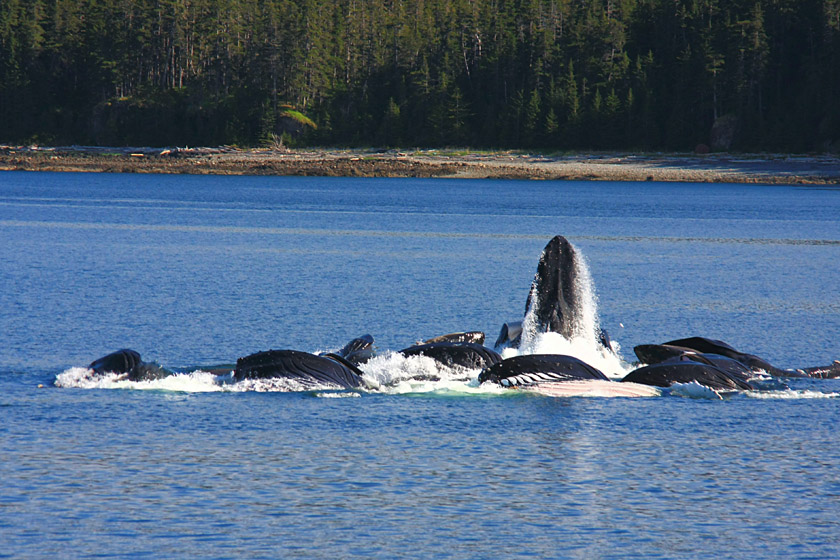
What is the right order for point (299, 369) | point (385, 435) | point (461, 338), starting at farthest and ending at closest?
1. point (461, 338)
2. point (299, 369)
3. point (385, 435)

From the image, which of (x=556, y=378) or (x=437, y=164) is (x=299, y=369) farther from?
(x=437, y=164)

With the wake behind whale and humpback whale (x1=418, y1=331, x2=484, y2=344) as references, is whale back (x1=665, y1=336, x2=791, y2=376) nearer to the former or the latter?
the wake behind whale

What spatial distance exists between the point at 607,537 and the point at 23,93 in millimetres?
176616

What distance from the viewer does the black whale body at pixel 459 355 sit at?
20.4 meters

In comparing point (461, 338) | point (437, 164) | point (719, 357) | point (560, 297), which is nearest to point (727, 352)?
point (719, 357)

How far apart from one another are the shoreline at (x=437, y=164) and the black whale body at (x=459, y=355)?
103 meters

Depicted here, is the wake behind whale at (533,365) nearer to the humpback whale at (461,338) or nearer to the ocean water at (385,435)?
the ocean water at (385,435)

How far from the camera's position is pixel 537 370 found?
18797 millimetres

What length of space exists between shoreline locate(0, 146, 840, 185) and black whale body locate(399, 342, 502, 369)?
4053 inches

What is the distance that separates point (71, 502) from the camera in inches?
500

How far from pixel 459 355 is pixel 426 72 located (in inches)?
5609

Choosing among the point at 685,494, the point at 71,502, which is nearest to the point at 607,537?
the point at 685,494

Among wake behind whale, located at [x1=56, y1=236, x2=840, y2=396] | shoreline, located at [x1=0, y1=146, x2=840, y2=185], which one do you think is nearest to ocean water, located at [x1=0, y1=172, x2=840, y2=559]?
wake behind whale, located at [x1=56, y1=236, x2=840, y2=396]

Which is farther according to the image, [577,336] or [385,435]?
[577,336]
